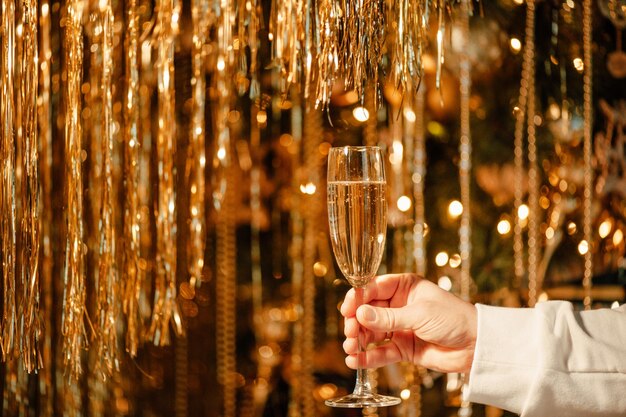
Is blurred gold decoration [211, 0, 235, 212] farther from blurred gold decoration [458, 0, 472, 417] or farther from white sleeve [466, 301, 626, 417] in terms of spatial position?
white sleeve [466, 301, 626, 417]

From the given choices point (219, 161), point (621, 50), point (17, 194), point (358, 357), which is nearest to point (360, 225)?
point (358, 357)

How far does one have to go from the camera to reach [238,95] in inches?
97.7

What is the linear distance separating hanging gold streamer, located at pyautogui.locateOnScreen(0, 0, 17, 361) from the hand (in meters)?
0.69

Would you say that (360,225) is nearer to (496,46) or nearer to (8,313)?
(8,313)

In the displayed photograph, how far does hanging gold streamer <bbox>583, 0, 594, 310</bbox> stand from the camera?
90.8 inches

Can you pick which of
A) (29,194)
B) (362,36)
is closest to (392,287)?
(362,36)

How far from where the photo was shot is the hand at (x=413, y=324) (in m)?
1.29

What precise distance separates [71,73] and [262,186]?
0.85 metres

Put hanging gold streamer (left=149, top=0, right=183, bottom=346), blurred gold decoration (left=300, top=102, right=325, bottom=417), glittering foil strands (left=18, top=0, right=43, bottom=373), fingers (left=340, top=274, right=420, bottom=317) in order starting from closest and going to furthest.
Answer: fingers (left=340, top=274, right=420, bottom=317)
glittering foil strands (left=18, top=0, right=43, bottom=373)
hanging gold streamer (left=149, top=0, right=183, bottom=346)
blurred gold decoration (left=300, top=102, right=325, bottom=417)

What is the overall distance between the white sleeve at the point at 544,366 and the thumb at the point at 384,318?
0.34 feet

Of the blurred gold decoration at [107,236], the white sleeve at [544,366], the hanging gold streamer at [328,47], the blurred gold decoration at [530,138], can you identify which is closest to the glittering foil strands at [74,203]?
the blurred gold decoration at [107,236]

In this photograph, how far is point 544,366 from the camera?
50.8 inches

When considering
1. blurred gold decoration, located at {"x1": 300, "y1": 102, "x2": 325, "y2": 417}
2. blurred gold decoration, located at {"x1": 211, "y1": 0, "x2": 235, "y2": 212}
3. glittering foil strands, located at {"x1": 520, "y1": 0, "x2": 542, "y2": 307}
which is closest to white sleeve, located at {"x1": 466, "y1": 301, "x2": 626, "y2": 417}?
blurred gold decoration, located at {"x1": 211, "y1": 0, "x2": 235, "y2": 212}

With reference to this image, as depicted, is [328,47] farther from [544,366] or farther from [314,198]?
[314,198]
